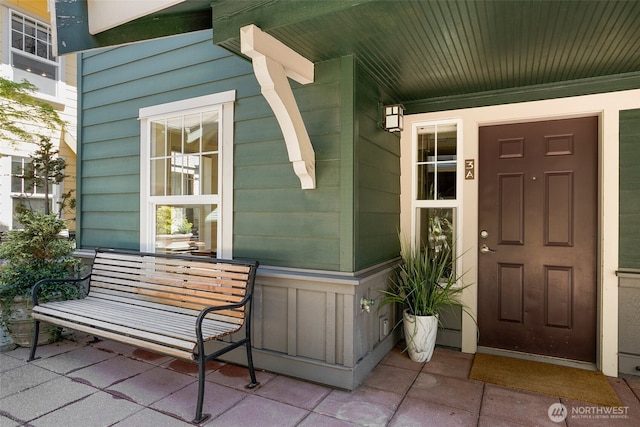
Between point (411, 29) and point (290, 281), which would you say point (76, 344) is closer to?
point (290, 281)

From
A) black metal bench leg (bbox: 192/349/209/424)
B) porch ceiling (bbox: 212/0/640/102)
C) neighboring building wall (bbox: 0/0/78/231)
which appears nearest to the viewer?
porch ceiling (bbox: 212/0/640/102)

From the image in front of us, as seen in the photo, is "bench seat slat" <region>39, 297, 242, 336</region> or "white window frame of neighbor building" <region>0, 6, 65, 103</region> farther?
"white window frame of neighbor building" <region>0, 6, 65, 103</region>

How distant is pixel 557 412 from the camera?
6.99 ft

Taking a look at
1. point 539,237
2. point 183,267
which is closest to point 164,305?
point 183,267

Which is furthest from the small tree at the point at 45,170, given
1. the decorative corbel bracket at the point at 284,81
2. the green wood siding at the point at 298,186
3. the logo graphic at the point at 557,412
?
the logo graphic at the point at 557,412

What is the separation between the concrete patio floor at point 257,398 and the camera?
6.63 ft

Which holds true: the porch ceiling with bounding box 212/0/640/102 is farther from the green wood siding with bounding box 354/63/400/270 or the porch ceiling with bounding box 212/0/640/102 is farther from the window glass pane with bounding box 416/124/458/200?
the window glass pane with bounding box 416/124/458/200

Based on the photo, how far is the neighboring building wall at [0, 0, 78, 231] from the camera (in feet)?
19.5

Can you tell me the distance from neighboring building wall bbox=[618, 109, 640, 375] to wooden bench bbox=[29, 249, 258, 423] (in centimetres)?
262

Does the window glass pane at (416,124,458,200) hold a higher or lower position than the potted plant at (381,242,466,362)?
higher

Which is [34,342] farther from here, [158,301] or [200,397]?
[200,397]

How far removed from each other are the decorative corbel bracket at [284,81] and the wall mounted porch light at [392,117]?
746 millimetres

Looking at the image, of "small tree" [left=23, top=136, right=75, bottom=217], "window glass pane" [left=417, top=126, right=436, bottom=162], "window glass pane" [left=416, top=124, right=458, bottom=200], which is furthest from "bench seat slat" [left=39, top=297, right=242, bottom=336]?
"small tree" [left=23, top=136, right=75, bottom=217]

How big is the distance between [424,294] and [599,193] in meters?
1.49
